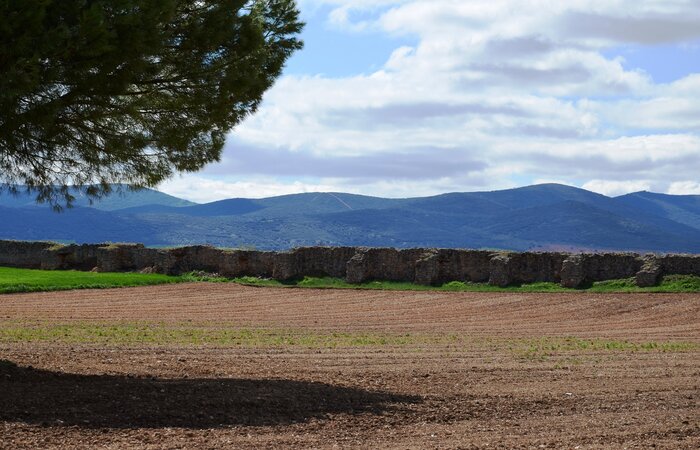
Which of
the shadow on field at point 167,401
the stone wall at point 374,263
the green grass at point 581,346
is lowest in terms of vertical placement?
the green grass at point 581,346

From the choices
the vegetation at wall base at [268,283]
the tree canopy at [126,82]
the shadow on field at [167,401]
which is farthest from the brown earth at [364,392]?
the vegetation at wall base at [268,283]

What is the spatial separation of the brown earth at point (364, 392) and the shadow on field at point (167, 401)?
2 cm

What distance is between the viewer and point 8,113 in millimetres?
11602

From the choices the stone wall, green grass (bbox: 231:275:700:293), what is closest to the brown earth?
green grass (bbox: 231:275:700:293)

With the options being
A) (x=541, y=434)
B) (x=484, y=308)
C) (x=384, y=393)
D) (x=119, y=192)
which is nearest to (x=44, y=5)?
(x=119, y=192)

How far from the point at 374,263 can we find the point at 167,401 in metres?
28.8

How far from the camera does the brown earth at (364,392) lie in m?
9.97

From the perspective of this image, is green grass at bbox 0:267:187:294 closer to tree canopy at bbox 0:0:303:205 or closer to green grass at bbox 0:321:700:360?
green grass at bbox 0:321:700:360

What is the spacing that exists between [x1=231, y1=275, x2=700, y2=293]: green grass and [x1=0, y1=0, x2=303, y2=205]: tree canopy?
23.2m

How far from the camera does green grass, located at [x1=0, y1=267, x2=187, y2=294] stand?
3566cm

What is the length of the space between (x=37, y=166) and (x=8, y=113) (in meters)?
2.09

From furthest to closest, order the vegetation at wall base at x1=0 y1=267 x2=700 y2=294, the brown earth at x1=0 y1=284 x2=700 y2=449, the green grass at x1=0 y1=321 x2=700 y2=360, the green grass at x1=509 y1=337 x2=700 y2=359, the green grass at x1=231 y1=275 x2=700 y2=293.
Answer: the vegetation at wall base at x1=0 y1=267 x2=700 y2=294 → the green grass at x1=231 y1=275 x2=700 y2=293 → the green grass at x1=0 y1=321 x2=700 y2=360 → the green grass at x1=509 y1=337 x2=700 y2=359 → the brown earth at x1=0 y1=284 x2=700 y2=449

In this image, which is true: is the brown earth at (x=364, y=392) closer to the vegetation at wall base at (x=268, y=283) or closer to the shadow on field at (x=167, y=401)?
the shadow on field at (x=167, y=401)

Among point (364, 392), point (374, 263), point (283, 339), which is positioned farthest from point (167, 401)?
point (374, 263)
